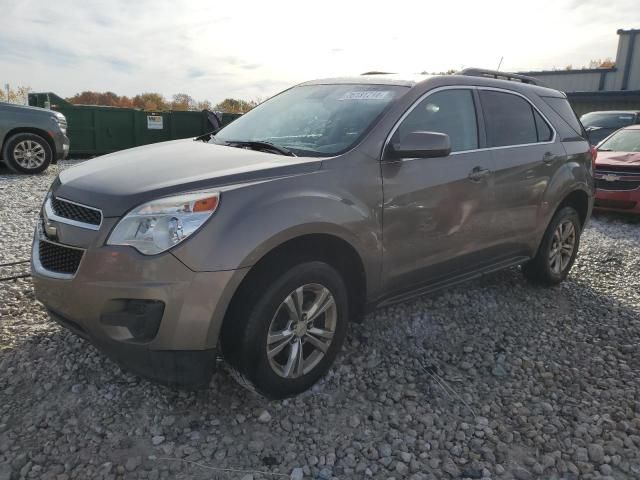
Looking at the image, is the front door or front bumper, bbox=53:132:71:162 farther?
front bumper, bbox=53:132:71:162

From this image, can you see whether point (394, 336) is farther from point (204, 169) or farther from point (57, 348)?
point (57, 348)

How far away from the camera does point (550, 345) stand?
3.65 m

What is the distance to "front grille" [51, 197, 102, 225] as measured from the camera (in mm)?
2436

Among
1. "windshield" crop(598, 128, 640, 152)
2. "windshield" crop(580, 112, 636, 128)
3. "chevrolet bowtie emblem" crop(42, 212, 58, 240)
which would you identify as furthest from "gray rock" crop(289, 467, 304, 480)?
"windshield" crop(580, 112, 636, 128)

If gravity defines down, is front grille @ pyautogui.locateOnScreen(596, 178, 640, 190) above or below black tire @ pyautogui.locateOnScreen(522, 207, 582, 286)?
above

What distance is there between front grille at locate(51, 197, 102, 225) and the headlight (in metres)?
0.17

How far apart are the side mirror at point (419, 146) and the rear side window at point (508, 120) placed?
0.97 m

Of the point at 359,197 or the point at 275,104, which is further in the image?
the point at 275,104

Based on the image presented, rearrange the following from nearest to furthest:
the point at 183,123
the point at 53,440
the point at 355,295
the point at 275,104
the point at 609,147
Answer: the point at 53,440, the point at 355,295, the point at 275,104, the point at 609,147, the point at 183,123

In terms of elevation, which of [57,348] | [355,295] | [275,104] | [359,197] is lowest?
[57,348]

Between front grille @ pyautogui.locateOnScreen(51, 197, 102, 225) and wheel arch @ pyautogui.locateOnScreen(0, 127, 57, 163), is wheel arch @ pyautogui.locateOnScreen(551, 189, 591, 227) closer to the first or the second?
front grille @ pyautogui.locateOnScreen(51, 197, 102, 225)

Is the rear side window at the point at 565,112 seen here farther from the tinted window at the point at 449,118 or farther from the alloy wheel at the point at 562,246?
the tinted window at the point at 449,118

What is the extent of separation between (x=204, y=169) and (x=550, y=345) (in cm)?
269

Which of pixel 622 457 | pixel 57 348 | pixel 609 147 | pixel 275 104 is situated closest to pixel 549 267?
pixel 622 457
